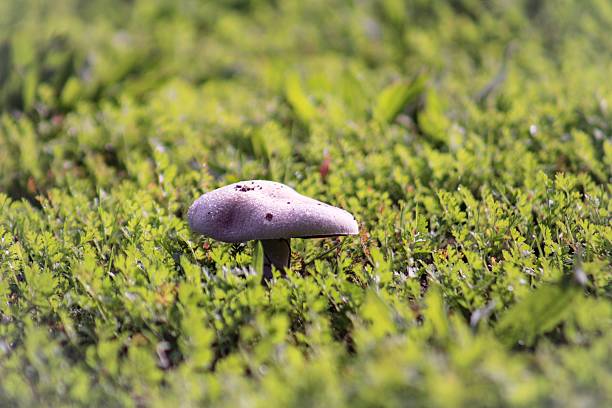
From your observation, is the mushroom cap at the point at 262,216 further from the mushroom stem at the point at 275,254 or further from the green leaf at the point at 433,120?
the green leaf at the point at 433,120

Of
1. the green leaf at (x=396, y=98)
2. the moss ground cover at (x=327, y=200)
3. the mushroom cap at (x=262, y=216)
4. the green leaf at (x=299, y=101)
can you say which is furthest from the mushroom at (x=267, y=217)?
the green leaf at (x=396, y=98)

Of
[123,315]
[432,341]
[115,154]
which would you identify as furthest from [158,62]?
[432,341]

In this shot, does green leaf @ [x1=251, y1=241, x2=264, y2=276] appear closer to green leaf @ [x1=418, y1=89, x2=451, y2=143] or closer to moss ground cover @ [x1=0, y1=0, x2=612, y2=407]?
moss ground cover @ [x1=0, y1=0, x2=612, y2=407]

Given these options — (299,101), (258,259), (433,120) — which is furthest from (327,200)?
(299,101)

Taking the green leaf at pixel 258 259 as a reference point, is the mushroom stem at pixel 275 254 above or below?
below

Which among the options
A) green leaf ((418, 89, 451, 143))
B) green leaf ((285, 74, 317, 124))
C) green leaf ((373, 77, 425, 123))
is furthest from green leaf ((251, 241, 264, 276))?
green leaf ((373, 77, 425, 123))
